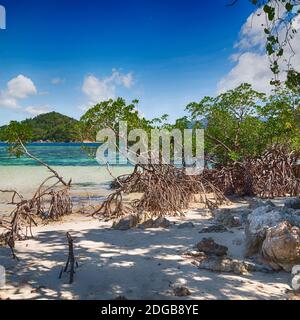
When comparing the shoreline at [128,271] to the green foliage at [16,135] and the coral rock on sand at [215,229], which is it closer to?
the coral rock on sand at [215,229]

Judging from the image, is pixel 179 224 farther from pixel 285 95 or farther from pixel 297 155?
pixel 285 95

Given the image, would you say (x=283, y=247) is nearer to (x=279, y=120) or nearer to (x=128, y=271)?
(x=128, y=271)

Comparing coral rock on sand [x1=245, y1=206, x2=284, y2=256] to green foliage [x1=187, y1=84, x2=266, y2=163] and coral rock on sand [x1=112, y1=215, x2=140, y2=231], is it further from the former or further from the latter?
green foliage [x1=187, y1=84, x2=266, y2=163]

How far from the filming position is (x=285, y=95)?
36.9 ft

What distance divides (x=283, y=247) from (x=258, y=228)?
795mm

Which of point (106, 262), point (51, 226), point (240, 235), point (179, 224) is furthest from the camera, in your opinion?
point (51, 226)

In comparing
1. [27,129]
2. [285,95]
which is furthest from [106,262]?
[285,95]

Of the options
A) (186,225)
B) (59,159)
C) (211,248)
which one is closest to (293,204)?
(186,225)

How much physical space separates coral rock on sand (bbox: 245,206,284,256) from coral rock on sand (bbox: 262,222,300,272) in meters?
0.39

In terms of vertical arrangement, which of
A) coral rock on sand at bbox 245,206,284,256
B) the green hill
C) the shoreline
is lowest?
the shoreline

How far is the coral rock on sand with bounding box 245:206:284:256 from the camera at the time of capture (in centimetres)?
448

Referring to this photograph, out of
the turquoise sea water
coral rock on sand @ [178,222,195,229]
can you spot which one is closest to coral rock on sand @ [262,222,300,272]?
coral rock on sand @ [178,222,195,229]

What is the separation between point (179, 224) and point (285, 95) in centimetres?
677
